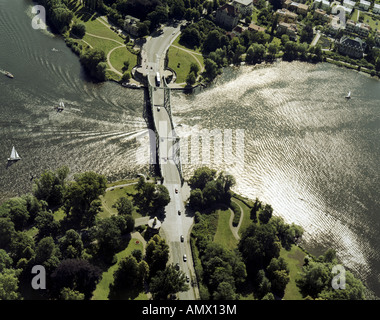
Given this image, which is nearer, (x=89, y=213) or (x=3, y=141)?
(x=89, y=213)

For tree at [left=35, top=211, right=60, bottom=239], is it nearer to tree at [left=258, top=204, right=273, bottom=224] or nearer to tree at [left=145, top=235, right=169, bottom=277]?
tree at [left=145, top=235, right=169, bottom=277]

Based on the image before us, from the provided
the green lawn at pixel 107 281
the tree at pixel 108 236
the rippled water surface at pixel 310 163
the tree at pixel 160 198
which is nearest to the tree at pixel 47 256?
the tree at pixel 108 236

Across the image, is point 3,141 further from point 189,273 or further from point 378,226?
point 378,226

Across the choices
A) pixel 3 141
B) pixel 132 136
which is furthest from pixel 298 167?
pixel 3 141

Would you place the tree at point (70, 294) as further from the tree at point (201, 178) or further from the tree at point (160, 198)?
the tree at point (201, 178)

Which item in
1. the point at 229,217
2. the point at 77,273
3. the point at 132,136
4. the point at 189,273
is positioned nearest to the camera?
the point at 77,273

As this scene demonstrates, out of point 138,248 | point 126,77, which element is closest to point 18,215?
point 138,248
